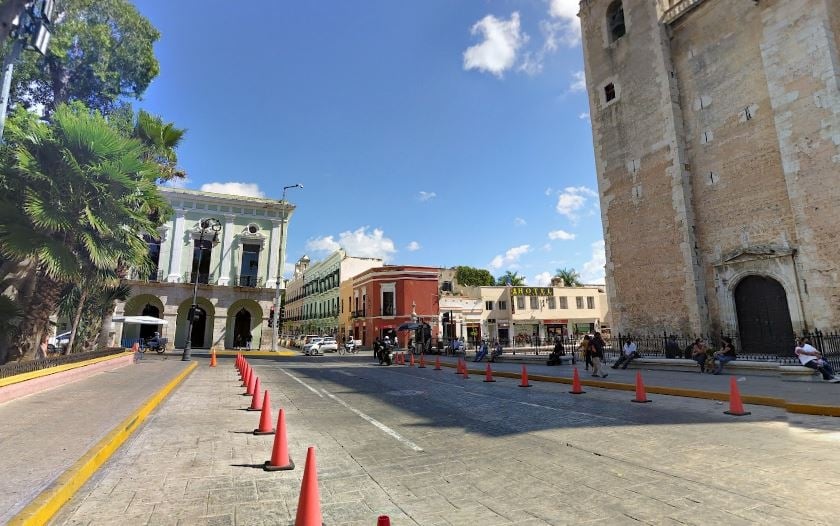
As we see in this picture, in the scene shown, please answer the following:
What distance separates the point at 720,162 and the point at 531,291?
31.4m

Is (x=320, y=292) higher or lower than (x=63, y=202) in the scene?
higher

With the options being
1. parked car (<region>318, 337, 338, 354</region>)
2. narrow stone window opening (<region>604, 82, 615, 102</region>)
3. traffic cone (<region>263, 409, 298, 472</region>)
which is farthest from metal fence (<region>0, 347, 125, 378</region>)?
narrow stone window opening (<region>604, 82, 615, 102</region>)

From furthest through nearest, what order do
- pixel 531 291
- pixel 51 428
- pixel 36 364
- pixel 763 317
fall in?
pixel 531 291
pixel 763 317
pixel 36 364
pixel 51 428

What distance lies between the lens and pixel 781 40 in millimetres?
18391

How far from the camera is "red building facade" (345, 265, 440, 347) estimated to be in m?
44.6

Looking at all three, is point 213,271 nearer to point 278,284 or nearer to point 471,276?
point 278,284

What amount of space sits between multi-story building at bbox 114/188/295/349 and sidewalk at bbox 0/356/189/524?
76.2ft

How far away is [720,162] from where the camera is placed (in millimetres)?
20844

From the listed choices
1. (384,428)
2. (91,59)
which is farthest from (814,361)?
(91,59)

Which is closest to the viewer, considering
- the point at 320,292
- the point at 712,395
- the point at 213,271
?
the point at 712,395

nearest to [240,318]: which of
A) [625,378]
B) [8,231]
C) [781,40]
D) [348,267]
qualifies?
[348,267]

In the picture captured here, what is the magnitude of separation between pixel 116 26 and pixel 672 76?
1126 inches

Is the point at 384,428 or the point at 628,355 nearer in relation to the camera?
the point at 384,428

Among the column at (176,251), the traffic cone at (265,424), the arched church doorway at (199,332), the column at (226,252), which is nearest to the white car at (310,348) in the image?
the column at (226,252)
